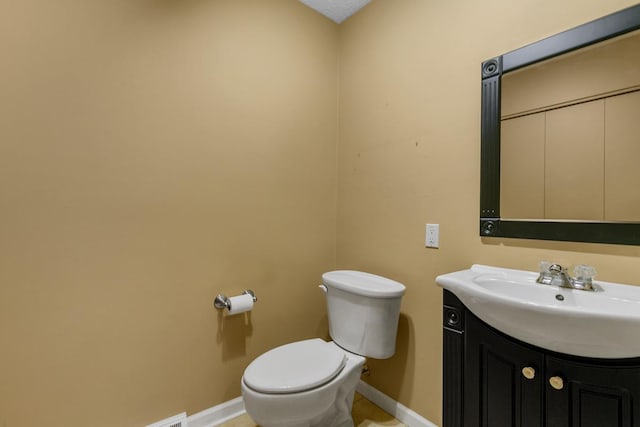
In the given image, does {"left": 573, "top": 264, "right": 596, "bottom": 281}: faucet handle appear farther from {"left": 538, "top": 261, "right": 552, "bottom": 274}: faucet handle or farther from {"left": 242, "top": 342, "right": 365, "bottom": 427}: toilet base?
{"left": 242, "top": 342, "right": 365, "bottom": 427}: toilet base

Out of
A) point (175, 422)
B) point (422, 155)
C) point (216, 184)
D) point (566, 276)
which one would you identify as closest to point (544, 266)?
point (566, 276)

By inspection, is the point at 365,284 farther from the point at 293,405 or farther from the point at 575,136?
the point at 575,136

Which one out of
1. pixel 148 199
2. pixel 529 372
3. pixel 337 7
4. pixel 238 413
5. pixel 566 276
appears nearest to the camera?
pixel 529 372

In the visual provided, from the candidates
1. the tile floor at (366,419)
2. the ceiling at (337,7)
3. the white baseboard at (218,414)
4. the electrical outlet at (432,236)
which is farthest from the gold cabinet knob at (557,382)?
the ceiling at (337,7)

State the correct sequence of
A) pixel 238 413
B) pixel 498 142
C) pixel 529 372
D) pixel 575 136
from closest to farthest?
pixel 529 372 < pixel 575 136 < pixel 498 142 < pixel 238 413

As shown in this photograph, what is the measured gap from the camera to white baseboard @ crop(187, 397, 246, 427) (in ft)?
4.92

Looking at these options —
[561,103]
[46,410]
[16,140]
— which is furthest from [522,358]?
[16,140]

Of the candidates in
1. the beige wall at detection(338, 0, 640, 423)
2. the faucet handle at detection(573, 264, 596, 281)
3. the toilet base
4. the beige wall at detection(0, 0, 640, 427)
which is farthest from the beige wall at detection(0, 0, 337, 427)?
the faucet handle at detection(573, 264, 596, 281)

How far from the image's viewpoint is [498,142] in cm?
125

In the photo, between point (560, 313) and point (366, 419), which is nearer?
point (560, 313)

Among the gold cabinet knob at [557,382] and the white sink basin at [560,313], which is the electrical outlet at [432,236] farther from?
the gold cabinet knob at [557,382]

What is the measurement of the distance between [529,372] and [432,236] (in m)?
0.69

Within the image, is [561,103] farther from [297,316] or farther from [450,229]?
[297,316]

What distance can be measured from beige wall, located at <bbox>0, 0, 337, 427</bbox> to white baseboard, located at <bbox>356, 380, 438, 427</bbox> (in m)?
0.50
